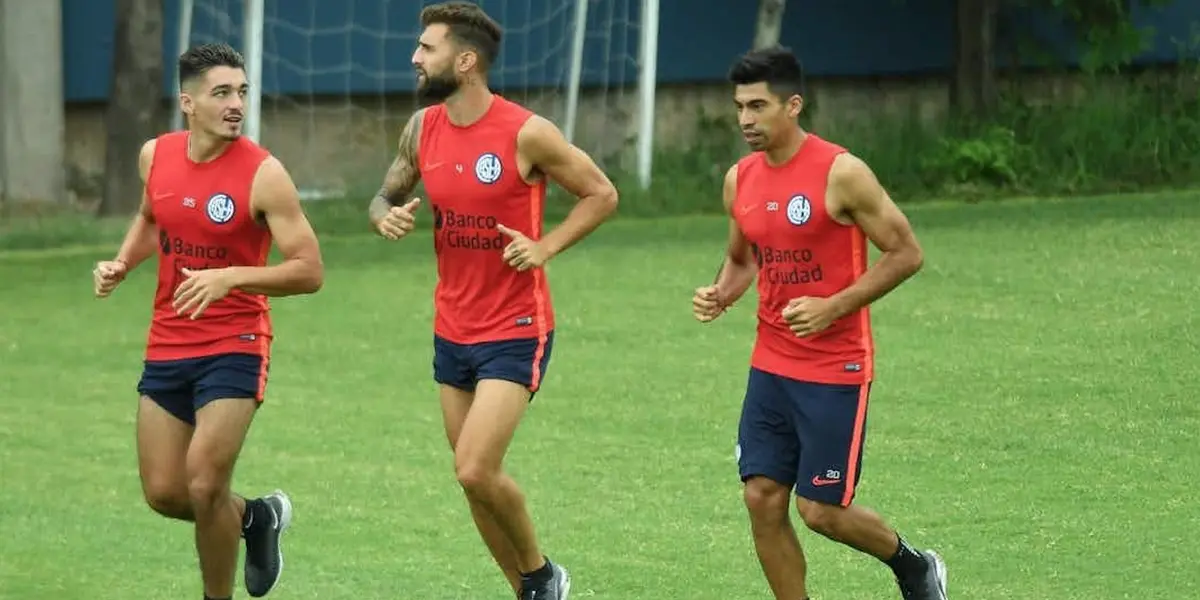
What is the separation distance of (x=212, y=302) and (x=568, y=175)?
148 centimetres

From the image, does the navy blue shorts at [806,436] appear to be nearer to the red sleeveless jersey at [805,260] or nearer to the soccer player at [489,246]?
the red sleeveless jersey at [805,260]

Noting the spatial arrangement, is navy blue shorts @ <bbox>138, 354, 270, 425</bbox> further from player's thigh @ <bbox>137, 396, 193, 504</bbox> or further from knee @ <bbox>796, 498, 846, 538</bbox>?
knee @ <bbox>796, 498, 846, 538</bbox>

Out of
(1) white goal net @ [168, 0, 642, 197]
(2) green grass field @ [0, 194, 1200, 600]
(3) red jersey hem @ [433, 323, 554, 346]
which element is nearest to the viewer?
(3) red jersey hem @ [433, 323, 554, 346]

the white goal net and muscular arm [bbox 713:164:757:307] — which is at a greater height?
muscular arm [bbox 713:164:757:307]

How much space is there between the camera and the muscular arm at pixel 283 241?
824 cm

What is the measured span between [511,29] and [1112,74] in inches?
254

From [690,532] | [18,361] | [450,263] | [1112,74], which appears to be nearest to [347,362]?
[18,361]

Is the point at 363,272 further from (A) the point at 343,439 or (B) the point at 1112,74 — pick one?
(B) the point at 1112,74

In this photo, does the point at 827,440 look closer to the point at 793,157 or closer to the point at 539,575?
the point at 793,157

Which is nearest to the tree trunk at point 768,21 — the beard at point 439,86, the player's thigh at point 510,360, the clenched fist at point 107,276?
the beard at point 439,86

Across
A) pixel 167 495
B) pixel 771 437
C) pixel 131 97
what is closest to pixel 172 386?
pixel 167 495

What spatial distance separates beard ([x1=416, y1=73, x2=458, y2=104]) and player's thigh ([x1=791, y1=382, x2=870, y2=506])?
182cm

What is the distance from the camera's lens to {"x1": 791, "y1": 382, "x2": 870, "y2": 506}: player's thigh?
8078mm

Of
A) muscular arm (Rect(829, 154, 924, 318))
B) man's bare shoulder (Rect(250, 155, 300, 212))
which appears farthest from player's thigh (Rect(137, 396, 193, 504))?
muscular arm (Rect(829, 154, 924, 318))
